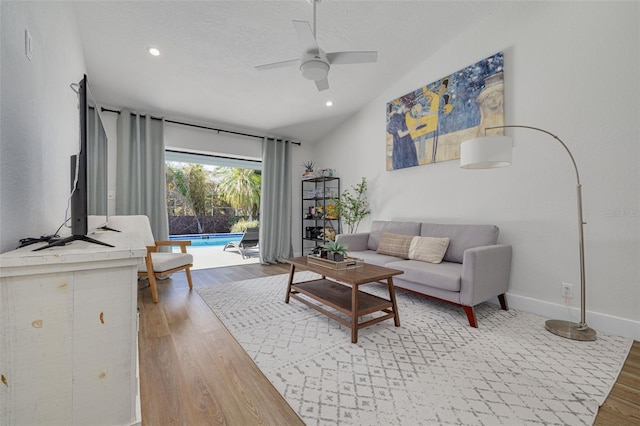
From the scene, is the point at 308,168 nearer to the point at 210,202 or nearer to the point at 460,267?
the point at 460,267

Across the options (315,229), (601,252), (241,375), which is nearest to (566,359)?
(601,252)

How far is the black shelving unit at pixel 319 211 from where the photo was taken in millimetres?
4969

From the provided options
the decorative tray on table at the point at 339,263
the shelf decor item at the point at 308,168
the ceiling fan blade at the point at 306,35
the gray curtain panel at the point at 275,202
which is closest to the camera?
the ceiling fan blade at the point at 306,35

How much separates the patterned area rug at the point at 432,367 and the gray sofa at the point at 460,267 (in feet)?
0.76

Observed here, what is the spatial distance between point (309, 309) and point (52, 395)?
202cm

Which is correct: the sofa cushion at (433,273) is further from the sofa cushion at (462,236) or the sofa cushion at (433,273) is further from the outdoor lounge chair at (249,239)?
the outdoor lounge chair at (249,239)

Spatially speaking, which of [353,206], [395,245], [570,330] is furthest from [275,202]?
[570,330]

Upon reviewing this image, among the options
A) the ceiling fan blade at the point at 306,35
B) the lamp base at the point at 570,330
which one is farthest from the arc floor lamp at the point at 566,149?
the ceiling fan blade at the point at 306,35

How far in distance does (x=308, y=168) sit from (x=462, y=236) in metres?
3.22

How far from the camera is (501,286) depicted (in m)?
2.62

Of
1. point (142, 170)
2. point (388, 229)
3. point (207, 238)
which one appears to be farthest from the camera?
point (207, 238)

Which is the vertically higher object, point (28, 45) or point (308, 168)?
point (308, 168)

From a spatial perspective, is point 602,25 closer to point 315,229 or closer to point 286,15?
point 286,15

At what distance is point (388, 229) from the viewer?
12.3 ft
